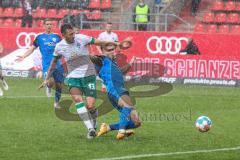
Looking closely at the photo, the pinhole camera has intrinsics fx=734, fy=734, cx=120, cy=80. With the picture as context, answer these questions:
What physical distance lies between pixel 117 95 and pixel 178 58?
14328mm

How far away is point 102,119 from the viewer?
17.9 meters

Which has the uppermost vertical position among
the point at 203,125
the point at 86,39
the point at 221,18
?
the point at 86,39

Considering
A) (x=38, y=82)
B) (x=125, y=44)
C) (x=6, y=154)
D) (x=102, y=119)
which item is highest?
(x=125, y=44)

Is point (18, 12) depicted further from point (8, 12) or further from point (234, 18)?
point (234, 18)

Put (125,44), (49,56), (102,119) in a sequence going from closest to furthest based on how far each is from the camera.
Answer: (125,44)
(102,119)
(49,56)

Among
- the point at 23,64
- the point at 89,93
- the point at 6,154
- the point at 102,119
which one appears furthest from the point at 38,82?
the point at 6,154

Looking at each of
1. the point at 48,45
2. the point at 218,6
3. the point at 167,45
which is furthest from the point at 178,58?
the point at 48,45

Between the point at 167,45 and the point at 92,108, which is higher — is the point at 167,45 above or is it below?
below

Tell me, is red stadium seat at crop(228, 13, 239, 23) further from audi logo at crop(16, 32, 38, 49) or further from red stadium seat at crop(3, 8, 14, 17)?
red stadium seat at crop(3, 8, 14, 17)

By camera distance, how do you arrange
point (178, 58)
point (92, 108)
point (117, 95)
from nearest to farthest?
point (117, 95) < point (92, 108) < point (178, 58)

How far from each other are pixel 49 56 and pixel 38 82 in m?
8.50

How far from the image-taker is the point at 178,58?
28.5 metres

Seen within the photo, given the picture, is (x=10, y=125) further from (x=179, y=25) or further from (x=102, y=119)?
(x=179, y=25)

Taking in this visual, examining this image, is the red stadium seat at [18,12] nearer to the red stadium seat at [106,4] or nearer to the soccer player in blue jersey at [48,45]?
the red stadium seat at [106,4]
